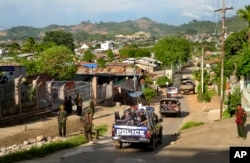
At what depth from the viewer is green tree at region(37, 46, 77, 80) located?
53.6 meters

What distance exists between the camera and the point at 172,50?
4409 inches

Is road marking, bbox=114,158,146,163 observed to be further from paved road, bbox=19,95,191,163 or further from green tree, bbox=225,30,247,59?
green tree, bbox=225,30,247,59

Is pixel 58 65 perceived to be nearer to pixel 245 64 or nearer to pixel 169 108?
pixel 169 108

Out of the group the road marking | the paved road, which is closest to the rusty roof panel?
the paved road

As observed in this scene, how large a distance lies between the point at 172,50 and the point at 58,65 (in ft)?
201

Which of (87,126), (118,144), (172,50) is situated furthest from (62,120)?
(172,50)

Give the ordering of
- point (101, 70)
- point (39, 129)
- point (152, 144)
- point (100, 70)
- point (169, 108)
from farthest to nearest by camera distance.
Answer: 1. point (101, 70)
2. point (100, 70)
3. point (169, 108)
4. point (39, 129)
5. point (152, 144)

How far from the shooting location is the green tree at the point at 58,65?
5362 centimetres

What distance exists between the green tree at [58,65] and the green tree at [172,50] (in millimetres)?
59673

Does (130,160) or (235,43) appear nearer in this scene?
(130,160)

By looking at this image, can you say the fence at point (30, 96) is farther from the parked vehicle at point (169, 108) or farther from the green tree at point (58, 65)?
the green tree at point (58, 65)

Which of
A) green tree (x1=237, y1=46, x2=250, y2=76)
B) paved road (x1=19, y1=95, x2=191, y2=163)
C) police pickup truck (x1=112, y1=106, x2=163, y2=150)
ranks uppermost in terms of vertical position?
green tree (x1=237, y1=46, x2=250, y2=76)

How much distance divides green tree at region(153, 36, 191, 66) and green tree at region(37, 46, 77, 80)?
196 ft

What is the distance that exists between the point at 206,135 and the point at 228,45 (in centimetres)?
3837
